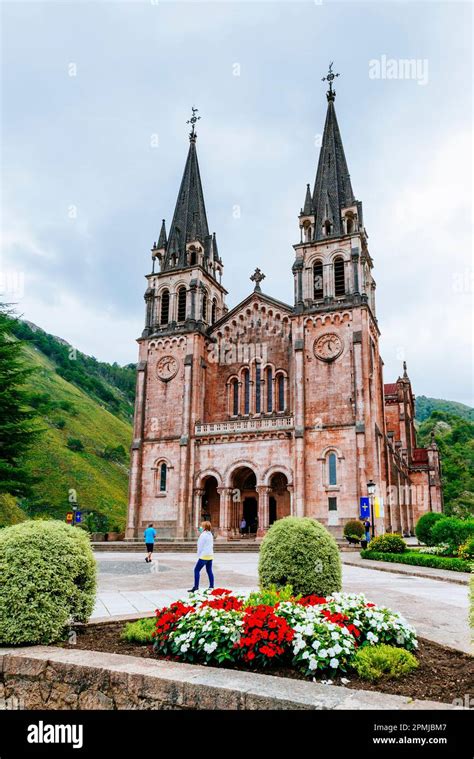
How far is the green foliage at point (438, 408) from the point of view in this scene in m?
162

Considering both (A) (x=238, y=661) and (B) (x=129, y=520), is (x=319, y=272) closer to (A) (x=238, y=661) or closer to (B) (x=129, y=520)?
(B) (x=129, y=520)

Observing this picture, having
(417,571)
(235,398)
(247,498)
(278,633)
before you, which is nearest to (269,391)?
(235,398)

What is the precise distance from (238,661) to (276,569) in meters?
2.78

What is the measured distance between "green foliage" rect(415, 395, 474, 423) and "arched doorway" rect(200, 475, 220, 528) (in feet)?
429

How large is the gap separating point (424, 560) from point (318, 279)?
22906 mm

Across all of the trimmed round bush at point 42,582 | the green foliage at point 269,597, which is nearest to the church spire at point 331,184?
the green foliage at point 269,597

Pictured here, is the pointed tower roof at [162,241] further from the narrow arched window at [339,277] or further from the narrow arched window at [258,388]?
the narrow arched window at [339,277]

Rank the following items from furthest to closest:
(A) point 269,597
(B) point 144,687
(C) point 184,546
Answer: (C) point 184,546
(A) point 269,597
(B) point 144,687

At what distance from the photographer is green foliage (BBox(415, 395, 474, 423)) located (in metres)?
162

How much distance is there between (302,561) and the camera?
8.80 m

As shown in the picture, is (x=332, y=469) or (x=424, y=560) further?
(x=332, y=469)

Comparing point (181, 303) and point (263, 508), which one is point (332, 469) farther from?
point (181, 303)

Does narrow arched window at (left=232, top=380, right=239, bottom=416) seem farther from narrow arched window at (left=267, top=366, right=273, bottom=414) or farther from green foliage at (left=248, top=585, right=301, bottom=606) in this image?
green foliage at (left=248, top=585, right=301, bottom=606)

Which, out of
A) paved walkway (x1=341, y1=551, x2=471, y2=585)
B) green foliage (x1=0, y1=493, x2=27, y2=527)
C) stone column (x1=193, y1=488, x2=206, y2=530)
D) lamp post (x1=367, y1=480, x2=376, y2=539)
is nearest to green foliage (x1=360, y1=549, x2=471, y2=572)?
paved walkway (x1=341, y1=551, x2=471, y2=585)
